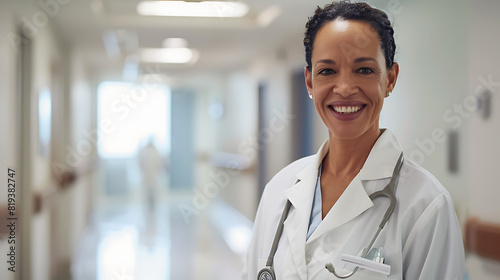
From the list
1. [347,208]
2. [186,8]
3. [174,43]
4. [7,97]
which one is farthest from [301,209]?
[174,43]

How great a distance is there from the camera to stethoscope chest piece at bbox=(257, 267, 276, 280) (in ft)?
3.15

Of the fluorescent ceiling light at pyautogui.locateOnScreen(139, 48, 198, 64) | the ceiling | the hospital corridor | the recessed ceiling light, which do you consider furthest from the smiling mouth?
the fluorescent ceiling light at pyautogui.locateOnScreen(139, 48, 198, 64)

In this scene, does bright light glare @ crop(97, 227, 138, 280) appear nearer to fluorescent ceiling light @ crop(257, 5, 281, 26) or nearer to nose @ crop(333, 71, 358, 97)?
fluorescent ceiling light @ crop(257, 5, 281, 26)

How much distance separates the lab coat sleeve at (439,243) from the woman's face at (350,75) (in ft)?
0.70

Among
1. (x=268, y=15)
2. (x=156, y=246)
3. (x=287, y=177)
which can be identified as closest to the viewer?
(x=287, y=177)

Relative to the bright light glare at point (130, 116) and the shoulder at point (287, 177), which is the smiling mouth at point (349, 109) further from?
the bright light glare at point (130, 116)

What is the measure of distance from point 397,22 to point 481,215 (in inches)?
36.8

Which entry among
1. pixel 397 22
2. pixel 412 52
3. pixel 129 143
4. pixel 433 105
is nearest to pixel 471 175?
pixel 433 105

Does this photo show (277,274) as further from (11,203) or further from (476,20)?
(476,20)

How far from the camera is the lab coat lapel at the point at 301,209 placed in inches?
36.1

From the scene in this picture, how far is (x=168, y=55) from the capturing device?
113 inches

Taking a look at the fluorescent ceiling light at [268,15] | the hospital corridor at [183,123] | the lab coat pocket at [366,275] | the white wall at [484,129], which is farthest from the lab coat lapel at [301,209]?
the fluorescent ceiling light at [268,15]

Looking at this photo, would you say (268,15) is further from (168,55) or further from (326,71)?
(326,71)

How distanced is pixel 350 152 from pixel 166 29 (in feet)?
6.36
